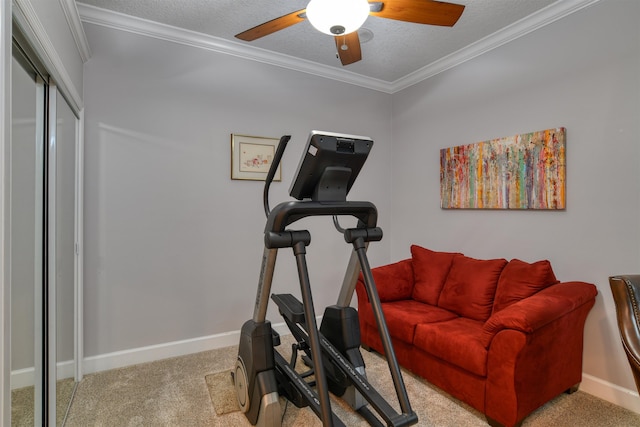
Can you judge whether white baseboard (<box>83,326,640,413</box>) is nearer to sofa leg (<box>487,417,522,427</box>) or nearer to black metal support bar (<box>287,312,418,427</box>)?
sofa leg (<box>487,417,522,427</box>)

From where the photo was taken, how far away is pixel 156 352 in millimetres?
2865

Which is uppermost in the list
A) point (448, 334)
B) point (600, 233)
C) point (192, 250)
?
point (600, 233)

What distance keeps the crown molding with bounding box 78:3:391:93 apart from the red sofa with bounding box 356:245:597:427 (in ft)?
6.99

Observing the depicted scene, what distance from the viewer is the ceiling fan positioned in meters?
1.59

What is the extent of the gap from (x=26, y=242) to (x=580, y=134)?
3.28 m

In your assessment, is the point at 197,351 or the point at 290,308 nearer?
the point at 290,308

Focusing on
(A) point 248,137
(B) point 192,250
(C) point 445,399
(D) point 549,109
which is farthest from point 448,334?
(A) point 248,137

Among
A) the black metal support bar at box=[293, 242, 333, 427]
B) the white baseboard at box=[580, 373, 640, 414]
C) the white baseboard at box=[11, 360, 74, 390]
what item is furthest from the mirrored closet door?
the white baseboard at box=[580, 373, 640, 414]

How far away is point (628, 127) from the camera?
2182mm

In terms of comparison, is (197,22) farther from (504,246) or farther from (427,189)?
(504,246)

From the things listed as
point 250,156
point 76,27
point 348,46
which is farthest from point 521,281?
point 76,27

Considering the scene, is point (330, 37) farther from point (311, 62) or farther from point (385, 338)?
point (385, 338)

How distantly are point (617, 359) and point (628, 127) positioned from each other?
1.48 m

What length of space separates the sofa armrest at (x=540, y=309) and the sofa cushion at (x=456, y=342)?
9 cm
